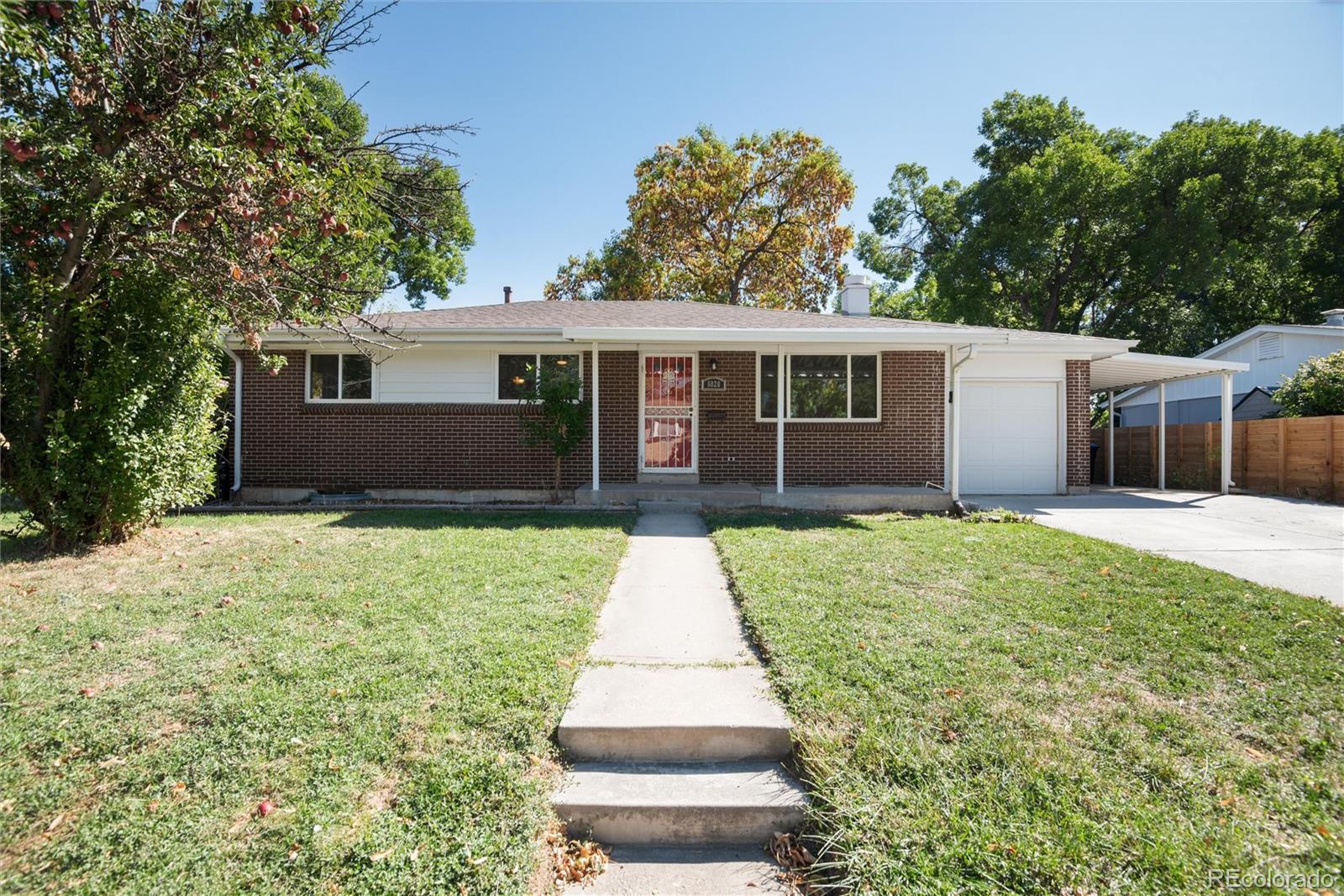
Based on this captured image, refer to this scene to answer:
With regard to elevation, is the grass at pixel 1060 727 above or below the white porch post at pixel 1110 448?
below

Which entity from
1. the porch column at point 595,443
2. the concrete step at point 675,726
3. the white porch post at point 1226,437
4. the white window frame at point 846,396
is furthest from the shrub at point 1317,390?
the concrete step at point 675,726

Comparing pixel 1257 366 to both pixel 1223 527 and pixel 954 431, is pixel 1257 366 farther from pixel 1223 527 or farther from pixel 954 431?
pixel 954 431

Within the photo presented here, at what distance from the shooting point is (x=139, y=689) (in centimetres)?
329

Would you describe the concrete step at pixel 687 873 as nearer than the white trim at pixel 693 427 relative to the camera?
Yes

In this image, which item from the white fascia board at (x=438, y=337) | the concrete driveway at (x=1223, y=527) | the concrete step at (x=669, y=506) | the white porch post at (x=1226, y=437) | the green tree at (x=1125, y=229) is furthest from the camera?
the green tree at (x=1125, y=229)

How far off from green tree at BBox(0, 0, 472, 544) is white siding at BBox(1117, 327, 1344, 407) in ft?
65.3

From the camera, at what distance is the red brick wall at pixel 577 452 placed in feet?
35.5

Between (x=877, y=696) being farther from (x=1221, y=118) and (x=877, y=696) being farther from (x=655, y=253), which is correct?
(x=1221, y=118)

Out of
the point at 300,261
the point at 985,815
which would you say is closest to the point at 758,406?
the point at 300,261

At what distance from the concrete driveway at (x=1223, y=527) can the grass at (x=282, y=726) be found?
21.1 feet

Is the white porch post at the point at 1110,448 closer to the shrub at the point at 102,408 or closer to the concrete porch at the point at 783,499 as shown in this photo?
the concrete porch at the point at 783,499

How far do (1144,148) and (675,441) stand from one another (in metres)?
21.7

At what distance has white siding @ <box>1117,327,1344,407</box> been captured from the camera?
1700 cm

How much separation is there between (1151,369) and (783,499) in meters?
9.09
